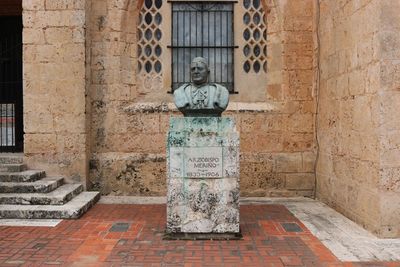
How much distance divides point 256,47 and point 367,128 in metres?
3.21

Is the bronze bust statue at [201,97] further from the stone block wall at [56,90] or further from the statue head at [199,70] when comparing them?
the stone block wall at [56,90]

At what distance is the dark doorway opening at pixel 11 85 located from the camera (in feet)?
30.2

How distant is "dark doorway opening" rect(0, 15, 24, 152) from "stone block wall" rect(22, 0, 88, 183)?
63.6 inches

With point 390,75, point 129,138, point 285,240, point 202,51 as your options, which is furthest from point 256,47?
point 285,240

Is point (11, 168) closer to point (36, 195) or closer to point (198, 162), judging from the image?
A: point (36, 195)

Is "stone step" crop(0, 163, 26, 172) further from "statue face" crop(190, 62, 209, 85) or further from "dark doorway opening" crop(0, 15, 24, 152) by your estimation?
"statue face" crop(190, 62, 209, 85)

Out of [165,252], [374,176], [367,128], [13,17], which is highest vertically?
[13,17]

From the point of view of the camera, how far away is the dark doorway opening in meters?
9.20

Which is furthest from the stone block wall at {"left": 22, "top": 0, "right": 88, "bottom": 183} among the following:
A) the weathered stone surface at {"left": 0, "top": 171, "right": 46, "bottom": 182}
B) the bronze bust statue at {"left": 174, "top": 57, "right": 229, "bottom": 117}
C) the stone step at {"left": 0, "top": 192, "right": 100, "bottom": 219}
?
the bronze bust statue at {"left": 174, "top": 57, "right": 229, "bottom": 117}

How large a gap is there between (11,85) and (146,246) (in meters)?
5.66

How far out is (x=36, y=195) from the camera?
6.73 metres

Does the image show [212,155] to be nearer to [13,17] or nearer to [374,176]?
→ [374,176]

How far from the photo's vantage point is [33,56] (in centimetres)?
778

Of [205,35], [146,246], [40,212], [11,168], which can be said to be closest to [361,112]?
[146,246]
